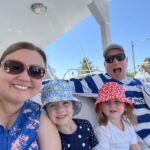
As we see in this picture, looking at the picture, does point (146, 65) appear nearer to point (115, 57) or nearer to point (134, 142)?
point (115, 57)

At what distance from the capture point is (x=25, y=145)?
178 centimetres

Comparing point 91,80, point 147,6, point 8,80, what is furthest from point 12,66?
point 147,6

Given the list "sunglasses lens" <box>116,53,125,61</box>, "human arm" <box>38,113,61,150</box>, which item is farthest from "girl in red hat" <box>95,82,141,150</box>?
"human arm" <box>38,113,61,150</box>

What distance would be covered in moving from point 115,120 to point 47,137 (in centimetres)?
104

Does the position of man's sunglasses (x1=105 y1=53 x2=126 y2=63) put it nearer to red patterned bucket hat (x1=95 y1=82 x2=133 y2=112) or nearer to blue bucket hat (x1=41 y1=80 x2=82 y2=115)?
red patterned bucket hat (x1=95 y1=82 x2=133 y2=112)

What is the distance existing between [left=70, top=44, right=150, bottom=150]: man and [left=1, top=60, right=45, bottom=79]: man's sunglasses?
43.8 inches

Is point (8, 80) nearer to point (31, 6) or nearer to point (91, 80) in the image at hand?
point (91, 80)

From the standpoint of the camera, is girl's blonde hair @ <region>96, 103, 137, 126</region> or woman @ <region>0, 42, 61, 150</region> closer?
woman @ <region>0, 42, 61, 150</region>

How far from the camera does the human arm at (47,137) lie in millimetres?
1882

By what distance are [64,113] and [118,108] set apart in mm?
705

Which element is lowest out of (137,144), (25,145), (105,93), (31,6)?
(137,144)

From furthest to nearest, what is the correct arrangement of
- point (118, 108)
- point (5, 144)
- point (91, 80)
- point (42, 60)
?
point (91, 80) → point (118, 108) → point (42, 60) → point (5, 144)

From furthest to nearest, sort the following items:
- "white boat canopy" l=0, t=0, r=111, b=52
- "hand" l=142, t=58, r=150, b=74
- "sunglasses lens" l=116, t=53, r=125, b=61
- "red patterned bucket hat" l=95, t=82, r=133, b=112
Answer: "white boat canopy" l=0, t=0, r=111, b=52 → "hand" l=142, t=58, r=150, b=74 → "sunglasses lens" l=116, t=53, r=125, b=61 → "red patterned bucket hat" l=95, t=82, r=133, b=112

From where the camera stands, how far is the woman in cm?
180
